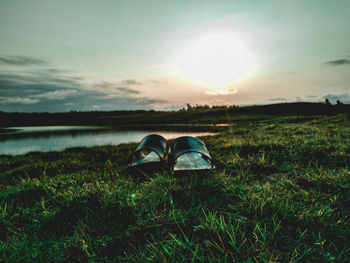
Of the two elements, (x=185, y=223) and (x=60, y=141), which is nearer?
(x=185, y=223)

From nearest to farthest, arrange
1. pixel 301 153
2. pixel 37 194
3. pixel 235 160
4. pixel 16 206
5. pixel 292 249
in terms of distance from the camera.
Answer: pixel 292 249, pixel 16 206, pixel 37 194, pixel 235 160, pixel 301 153

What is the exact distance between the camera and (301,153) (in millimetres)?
6348

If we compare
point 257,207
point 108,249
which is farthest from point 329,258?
point 108,249

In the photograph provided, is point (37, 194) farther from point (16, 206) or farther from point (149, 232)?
point (149, 232)

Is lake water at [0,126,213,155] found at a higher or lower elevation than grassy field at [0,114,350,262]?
lower

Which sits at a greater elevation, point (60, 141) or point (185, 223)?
point (185, 223)

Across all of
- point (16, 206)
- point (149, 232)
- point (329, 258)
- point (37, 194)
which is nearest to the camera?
point (329, 258)

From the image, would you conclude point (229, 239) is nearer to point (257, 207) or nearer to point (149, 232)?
point (257, 207)

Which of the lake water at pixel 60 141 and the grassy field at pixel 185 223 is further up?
the grassy field at pixel 185 223

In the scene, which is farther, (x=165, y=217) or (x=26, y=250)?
(x=165, y=217)

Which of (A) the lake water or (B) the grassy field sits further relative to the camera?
(A) the lake water

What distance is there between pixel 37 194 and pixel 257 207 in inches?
186

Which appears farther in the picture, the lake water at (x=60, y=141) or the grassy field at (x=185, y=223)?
the lake water at (x=60, y=141)

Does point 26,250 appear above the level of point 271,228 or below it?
below
